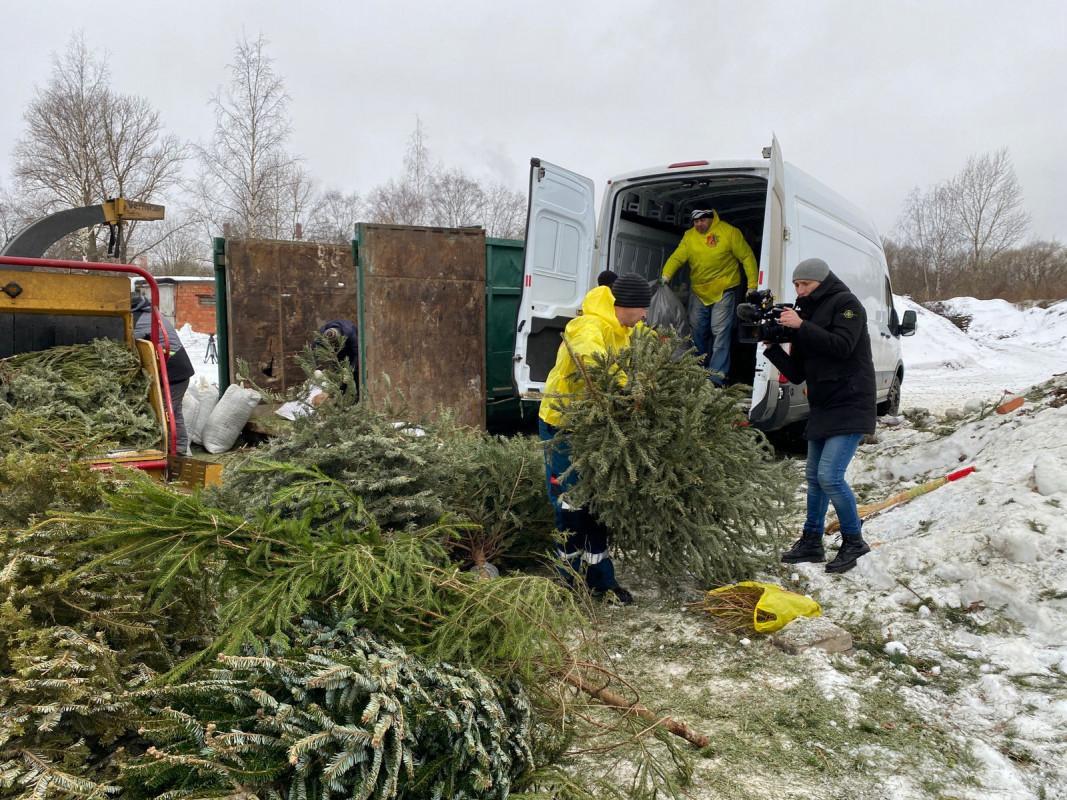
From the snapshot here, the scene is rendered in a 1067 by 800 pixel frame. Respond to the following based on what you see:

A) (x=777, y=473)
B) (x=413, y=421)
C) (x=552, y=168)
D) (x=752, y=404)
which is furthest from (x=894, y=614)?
(x=552, y=168)

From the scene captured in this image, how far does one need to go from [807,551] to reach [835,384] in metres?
1.05

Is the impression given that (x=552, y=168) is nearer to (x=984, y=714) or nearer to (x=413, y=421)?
(x=413, y=421)

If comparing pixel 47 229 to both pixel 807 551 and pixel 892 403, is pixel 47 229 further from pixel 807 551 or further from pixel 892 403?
pixel 892 403

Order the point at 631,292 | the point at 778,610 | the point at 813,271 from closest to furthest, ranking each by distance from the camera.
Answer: the point at 778,610
the point at 631,292
the point at 813,271

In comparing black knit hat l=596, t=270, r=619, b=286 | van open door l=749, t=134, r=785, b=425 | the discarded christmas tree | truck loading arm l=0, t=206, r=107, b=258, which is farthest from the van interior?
truck loading arm l=0, t=206, r=107, b=258

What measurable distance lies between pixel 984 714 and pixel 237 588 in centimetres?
288

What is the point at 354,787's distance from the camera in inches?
71.1

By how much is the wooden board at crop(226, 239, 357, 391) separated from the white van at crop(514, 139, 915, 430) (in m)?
3.04

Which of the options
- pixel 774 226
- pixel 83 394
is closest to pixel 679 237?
pixel 774 226

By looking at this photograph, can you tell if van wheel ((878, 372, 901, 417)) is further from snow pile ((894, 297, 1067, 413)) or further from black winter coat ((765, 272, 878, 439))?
black winter coat ((765, 272, 878, 439))

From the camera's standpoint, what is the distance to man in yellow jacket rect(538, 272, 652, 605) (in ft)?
13.0

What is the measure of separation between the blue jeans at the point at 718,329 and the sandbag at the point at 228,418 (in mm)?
4551

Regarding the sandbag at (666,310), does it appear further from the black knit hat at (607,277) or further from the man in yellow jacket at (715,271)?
the black knit hat at (607,277)

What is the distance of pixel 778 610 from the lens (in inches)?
144
